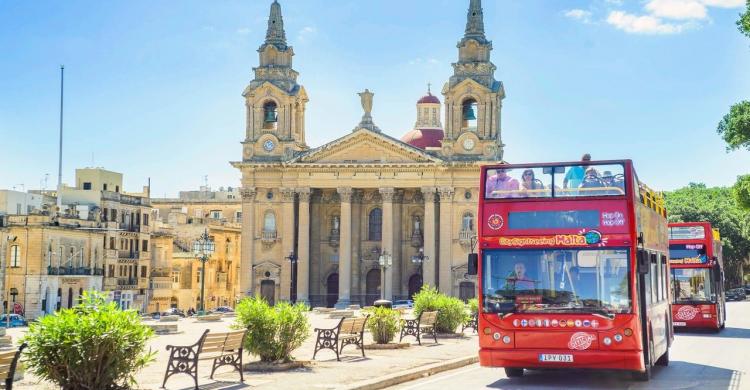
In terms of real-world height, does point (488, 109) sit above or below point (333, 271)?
above

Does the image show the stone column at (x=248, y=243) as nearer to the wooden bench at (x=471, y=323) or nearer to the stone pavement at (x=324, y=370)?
the wooden bench at (x=471, y=323)

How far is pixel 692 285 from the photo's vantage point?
2977cm

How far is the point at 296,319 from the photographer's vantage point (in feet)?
60.0

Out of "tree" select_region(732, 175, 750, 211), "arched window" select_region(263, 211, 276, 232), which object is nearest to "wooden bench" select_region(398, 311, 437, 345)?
"tree" select_region(732, 175, 750, 211)

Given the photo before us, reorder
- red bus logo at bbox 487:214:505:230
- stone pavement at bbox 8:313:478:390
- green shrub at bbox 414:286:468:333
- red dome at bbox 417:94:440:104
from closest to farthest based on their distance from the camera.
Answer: stone pavement at bbox 8:313:478:390 < red bus logo at bbox 487:214:505:230 < green shrub at bbox 414:286:468:333 < red dome at bbox 417:94:440:104

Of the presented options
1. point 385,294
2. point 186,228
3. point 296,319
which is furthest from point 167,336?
point 186,228

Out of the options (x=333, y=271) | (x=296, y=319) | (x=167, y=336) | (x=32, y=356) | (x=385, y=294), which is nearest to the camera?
(x=32, y=356)

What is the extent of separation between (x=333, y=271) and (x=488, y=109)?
1547 centimetres

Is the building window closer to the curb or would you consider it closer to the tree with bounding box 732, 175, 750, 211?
the tree with bounding box 732, 175, 750, 211

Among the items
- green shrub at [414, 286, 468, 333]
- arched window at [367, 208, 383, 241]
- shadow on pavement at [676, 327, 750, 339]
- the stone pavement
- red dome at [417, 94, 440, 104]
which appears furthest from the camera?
red dome at [417, 94, 440, 104]

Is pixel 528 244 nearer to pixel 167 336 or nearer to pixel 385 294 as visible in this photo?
pixel 167 336

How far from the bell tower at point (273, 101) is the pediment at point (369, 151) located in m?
2.35

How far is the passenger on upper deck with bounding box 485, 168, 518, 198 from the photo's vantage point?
54.3ft

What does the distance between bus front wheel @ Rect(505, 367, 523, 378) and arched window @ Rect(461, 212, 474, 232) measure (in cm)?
5040
